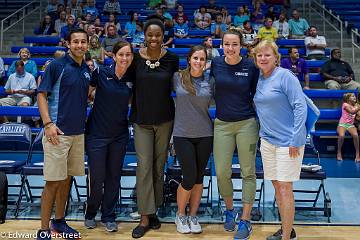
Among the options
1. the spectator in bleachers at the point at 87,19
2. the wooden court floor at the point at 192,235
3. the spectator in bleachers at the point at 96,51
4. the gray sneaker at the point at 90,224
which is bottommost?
the wooden court floor at the point at 192,235

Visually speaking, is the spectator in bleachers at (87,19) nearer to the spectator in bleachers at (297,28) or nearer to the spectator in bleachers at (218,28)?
the spectator in bleachers at (218,28)

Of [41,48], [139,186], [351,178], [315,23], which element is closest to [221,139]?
[139,186]

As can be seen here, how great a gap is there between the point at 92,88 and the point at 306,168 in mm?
1987

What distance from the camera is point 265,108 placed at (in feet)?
10.2

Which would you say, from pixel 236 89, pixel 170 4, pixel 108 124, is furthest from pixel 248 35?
pixel 108 124

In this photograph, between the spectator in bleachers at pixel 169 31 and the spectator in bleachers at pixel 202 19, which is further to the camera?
the spectator in bleachers at pixel 202 19

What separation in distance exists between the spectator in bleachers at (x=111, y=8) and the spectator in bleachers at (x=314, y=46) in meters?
4.75

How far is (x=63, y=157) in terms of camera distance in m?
3.17

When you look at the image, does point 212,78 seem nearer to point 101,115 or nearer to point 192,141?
point 192,141

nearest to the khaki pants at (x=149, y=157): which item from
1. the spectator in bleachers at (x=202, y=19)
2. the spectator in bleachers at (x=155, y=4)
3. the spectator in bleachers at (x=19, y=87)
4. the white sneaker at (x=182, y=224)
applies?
the white sneaker at (x=182, y=224)

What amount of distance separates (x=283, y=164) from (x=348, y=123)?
374cm

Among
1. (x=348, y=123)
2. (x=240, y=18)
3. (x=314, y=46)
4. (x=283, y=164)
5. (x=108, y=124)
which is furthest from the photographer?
(x=240, y=18)

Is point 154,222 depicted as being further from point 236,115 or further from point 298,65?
point 298,65

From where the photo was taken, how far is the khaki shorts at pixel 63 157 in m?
3.13
